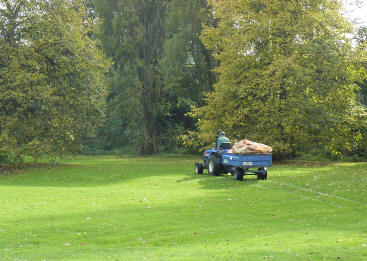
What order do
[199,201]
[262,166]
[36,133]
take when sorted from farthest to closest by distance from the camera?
[36,133] < [262,166] < [199,201]

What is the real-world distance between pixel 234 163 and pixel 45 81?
16325 mm

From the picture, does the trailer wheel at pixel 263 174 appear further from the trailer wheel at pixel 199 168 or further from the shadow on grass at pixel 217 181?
the trailer wheel at pixel 199 168

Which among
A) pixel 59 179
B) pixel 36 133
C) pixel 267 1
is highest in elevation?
pixel 267 1

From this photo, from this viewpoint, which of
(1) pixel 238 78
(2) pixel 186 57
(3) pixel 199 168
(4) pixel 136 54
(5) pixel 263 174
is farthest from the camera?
(4) pixel 136 54

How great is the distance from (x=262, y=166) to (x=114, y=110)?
1273 inches

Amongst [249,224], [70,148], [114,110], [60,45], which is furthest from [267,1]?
[249,224]

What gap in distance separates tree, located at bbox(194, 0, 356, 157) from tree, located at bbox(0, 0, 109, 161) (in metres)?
9.27

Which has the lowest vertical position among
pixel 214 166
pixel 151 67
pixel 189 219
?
pixel 189 219

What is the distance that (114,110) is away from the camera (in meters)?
54.2

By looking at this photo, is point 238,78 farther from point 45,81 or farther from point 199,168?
point 45,81

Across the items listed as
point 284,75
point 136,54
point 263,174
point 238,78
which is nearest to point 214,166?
point 263,174

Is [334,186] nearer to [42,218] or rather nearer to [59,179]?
[42,218]

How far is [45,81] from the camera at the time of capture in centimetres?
3459

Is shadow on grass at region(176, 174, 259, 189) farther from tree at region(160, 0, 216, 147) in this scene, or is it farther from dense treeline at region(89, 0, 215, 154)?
dense treeline at region(89, 0, 215, 154)
